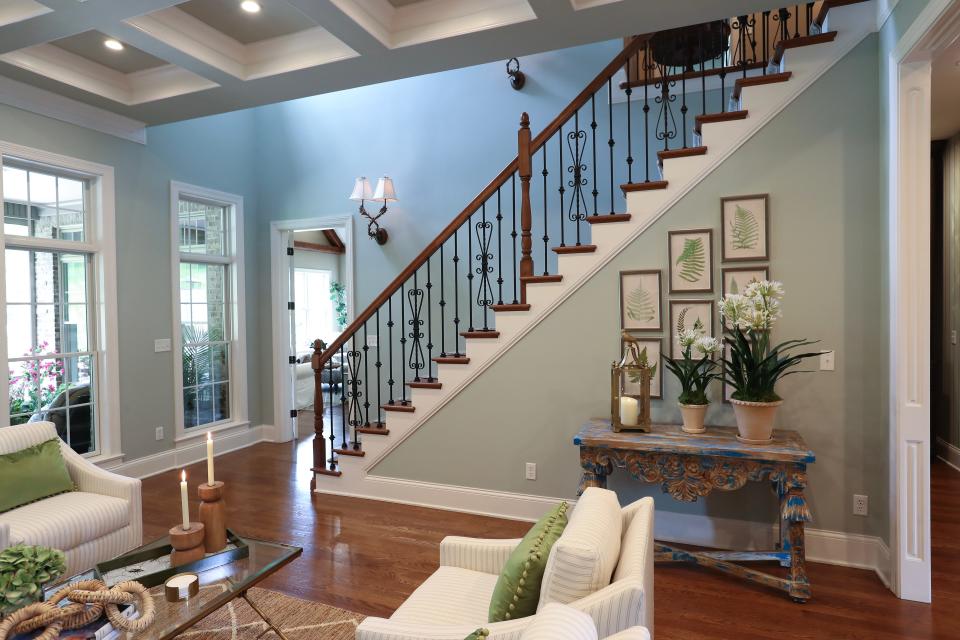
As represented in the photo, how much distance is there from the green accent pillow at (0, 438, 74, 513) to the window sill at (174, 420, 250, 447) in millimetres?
1813

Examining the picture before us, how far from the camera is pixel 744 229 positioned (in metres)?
3.22

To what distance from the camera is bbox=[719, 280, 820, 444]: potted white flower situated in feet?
9.28

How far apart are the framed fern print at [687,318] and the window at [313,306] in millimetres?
8160

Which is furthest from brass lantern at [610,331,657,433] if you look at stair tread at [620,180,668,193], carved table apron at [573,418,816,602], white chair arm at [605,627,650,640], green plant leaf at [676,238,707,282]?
white chair arm at [605,627,650,640]

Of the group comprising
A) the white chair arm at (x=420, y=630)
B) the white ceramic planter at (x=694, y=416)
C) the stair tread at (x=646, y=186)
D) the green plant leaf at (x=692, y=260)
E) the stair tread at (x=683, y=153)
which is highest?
the stair tread at (x=683, y=153)

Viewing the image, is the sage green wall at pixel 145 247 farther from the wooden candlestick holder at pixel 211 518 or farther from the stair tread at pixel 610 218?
the stair tread at pixel 610 218

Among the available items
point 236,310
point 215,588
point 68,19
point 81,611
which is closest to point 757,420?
point 215,588

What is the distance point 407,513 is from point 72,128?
385cm

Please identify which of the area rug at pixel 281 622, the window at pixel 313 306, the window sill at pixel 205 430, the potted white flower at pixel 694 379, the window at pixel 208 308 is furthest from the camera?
the window at pixel 313 306

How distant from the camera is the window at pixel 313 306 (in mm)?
10578

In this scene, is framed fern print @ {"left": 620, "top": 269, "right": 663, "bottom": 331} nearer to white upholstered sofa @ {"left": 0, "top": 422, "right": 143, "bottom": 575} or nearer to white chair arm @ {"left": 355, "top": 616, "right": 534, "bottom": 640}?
white chair arm @ {"left": 355, "top": 616, "right": 534, "bottom": 640}

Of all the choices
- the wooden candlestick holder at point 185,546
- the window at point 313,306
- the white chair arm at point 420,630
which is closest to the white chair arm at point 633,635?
the white chair arm at point 420,630

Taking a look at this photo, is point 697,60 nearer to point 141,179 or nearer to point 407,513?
point 407,513

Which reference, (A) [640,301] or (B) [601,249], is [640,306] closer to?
(A) [640,301]
